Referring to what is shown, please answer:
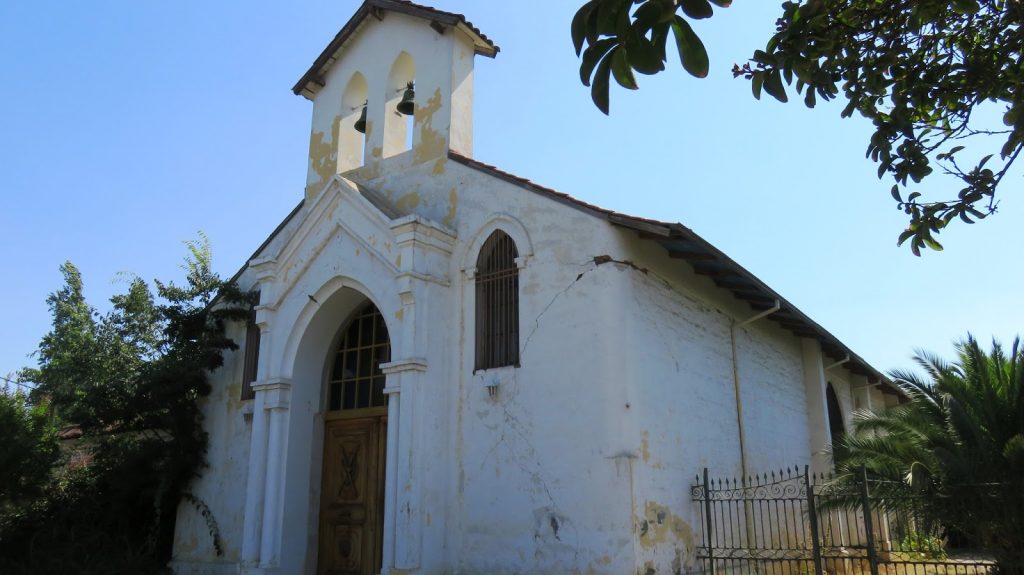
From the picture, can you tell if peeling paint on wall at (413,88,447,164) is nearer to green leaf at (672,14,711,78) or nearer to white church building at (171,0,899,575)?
white church building at (171,0,899,575)

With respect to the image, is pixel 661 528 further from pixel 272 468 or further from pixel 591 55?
pixel 591 55

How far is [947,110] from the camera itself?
5859 millimetres

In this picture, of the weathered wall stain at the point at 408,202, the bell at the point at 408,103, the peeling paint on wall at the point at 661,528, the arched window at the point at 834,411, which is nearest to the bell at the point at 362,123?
the bell at the point at 408,103

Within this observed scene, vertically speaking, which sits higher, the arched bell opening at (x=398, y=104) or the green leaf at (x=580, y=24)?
the arched bell opening at (x=398, y=104)

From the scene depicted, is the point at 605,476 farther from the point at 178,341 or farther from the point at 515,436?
the point at 178,341

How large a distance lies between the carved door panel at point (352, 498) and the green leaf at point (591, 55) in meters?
9.67

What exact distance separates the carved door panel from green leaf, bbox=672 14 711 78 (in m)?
9.85

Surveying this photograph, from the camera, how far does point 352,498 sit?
39.5 feet

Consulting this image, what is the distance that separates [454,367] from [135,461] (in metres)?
5.90

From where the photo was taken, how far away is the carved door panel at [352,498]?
38.2 ft

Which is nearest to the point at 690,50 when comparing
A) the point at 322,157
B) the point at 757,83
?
the point at 757,83

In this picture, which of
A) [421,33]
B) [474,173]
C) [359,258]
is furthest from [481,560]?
[421,33]

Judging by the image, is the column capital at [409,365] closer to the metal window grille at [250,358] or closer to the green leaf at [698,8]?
the metal window grille at [250,358]

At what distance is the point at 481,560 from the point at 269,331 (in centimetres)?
505
